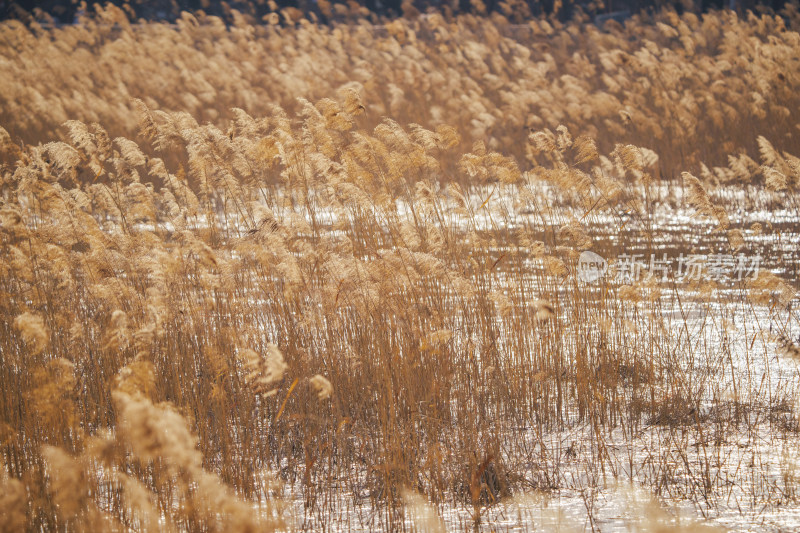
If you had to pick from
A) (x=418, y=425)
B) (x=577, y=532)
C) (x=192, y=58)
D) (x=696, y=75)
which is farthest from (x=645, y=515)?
(x=192, y=58)

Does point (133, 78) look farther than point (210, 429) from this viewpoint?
Yes

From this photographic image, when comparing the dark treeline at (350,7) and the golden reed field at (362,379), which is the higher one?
the dark treeline at (350,7)

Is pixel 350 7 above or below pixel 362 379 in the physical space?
above

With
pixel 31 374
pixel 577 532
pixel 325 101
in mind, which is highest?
pixel 325 101

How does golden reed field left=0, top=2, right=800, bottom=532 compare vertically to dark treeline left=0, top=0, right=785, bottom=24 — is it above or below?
below

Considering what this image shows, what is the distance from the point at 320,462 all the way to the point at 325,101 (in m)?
1.69

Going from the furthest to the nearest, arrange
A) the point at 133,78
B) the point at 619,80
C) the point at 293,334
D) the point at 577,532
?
the point at 133,78
the point at 619,80
the point at 293,334
the point at 577,532

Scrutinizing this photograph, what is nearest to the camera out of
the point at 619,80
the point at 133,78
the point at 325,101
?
the point at 325,101

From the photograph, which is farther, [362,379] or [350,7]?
[350,7]

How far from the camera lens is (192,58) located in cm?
1291

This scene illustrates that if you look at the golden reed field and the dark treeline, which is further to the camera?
the dark treeline

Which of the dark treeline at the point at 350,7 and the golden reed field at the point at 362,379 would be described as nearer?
the golden reed field at the point at 362,379

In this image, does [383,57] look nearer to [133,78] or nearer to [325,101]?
[133,78]

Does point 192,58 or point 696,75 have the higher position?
point 192,58
